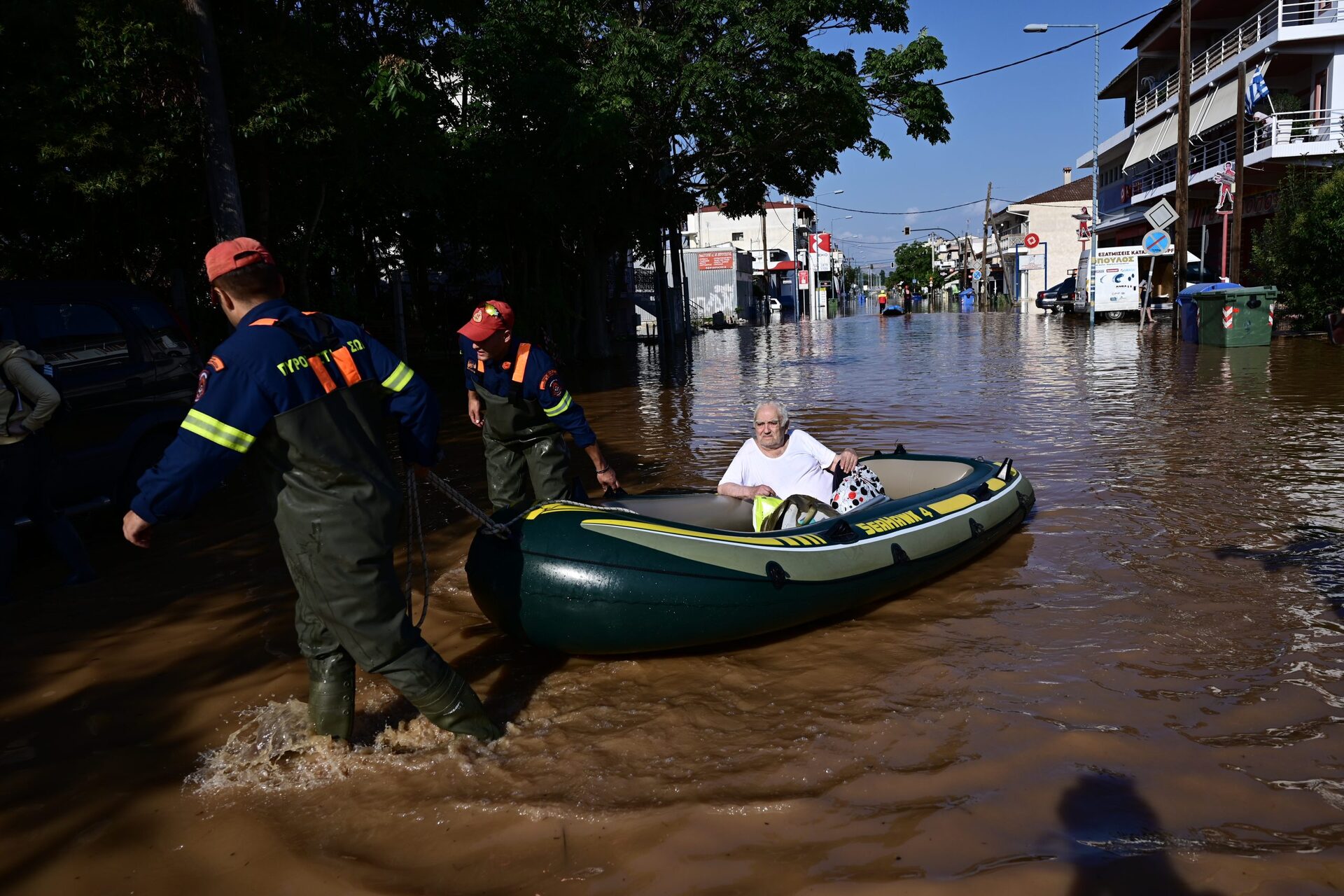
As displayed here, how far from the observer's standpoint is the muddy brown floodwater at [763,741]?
3064mm

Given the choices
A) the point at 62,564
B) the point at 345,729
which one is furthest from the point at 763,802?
the point at 62,564

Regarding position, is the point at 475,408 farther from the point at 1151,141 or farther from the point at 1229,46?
the point at 1151,141

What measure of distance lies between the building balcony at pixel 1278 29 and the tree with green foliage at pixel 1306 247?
5550mm

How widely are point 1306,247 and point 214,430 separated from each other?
24597 mm

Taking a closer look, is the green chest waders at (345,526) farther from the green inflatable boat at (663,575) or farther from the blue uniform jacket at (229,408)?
the green inflatable boat at (663,575)

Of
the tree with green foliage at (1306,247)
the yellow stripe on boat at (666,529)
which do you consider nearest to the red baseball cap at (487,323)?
the yellow stripe on boat at (666,529)

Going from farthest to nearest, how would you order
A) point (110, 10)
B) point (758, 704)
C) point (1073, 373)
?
1. point (1073, 373)
2. point (110, 10)
3. point (758, 704)

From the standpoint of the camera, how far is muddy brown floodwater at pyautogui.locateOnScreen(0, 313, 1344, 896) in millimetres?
3064

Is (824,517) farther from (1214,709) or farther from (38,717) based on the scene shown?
(38,717)

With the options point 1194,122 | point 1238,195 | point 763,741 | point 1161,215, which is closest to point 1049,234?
point 1194,122

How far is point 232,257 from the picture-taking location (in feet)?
11.1

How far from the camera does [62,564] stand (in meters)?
6.70

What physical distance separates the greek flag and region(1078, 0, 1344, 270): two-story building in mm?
310

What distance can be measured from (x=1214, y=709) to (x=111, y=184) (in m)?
10.7
